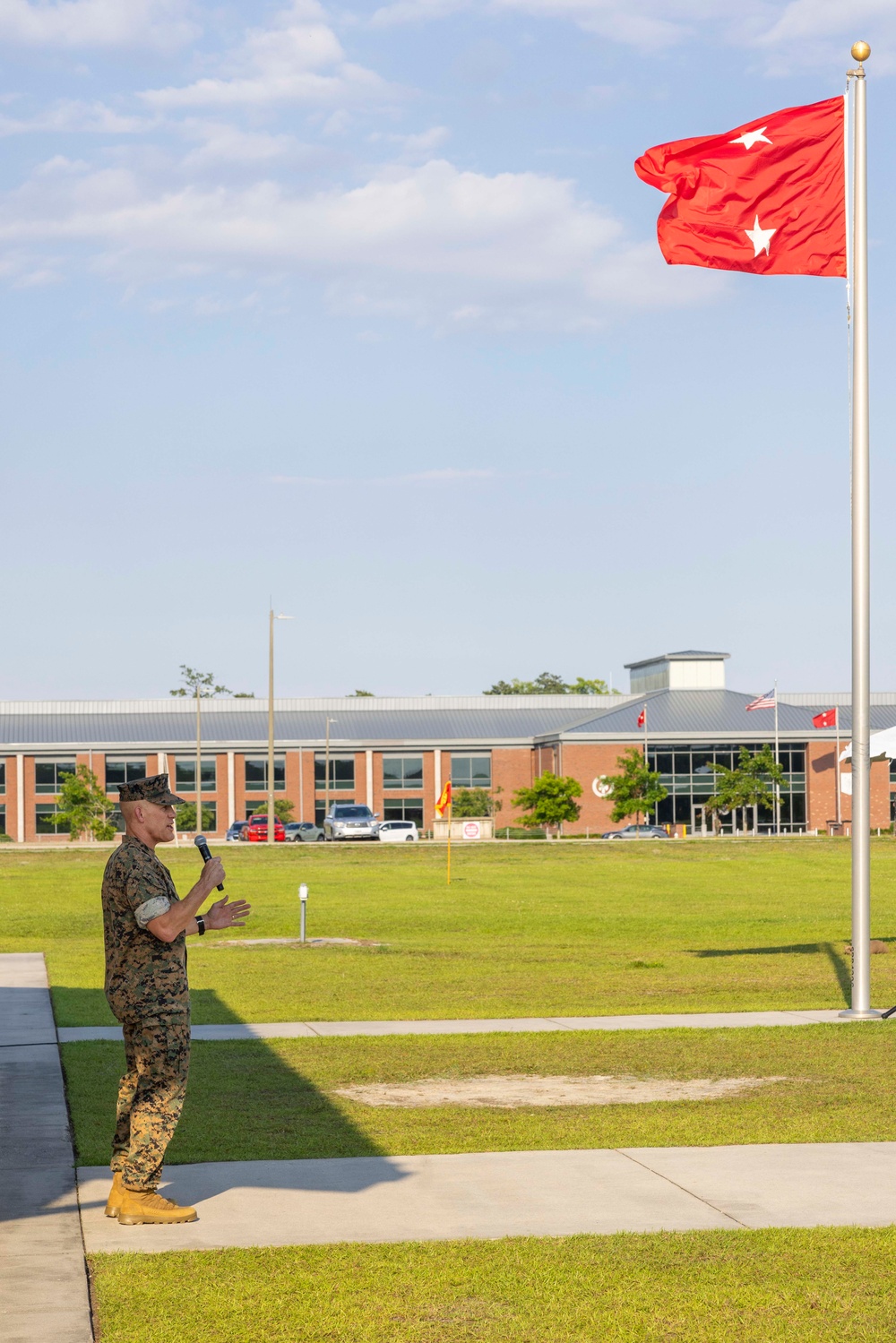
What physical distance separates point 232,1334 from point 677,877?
4244cm

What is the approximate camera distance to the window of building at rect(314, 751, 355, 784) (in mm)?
105438

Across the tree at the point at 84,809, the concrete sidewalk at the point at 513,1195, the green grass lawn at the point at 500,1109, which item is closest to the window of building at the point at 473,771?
the tree at the point at 84,809

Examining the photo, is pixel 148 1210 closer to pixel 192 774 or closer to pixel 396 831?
pixel 396 831

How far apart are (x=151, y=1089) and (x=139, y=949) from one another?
0.63m

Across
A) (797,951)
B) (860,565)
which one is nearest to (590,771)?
(797,951)

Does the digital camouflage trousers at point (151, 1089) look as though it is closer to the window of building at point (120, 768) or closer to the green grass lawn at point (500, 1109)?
the green grass lawn at point (500, 1109)

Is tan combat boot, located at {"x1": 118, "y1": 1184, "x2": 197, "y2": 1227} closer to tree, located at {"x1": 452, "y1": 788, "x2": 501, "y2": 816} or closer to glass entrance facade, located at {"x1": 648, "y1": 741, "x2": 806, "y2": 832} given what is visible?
glass entrance facade, located at {"x1": 648, "y1": 741, "x2": 806, "y2": 832}

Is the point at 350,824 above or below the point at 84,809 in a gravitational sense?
below

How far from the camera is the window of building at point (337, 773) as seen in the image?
346ft

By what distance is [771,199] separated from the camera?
15133mm

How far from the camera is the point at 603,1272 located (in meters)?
6.36

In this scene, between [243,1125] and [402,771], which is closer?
[243,1125]

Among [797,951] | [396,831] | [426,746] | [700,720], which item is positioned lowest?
[396,831]

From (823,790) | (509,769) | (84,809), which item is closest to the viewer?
(84,809)
